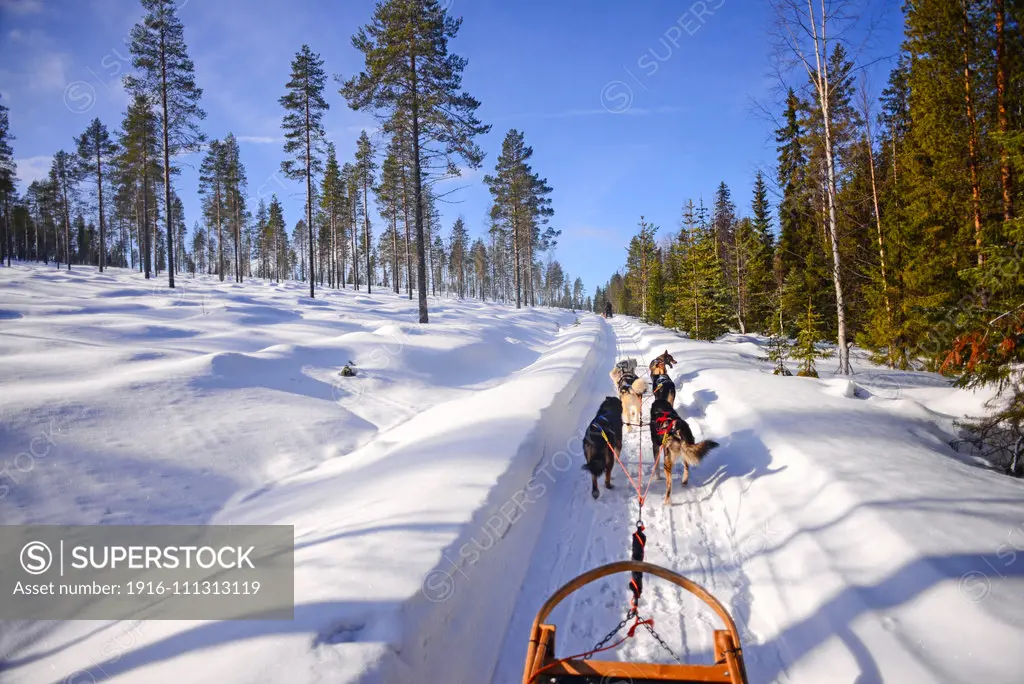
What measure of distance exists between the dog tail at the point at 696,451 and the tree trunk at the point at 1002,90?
1116cm

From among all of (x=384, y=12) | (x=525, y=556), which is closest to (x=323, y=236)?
(x=384, y=12)

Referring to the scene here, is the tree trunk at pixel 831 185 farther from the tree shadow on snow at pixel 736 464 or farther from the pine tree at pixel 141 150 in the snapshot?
the pine tree at pixel 141 150

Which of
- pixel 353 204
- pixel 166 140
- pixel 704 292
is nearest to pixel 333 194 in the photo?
pixel 353 204

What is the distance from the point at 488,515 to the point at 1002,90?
1574cm

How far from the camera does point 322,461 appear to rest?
597 centimetres

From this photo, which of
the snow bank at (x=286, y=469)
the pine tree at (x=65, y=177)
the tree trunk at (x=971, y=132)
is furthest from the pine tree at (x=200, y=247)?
the tree trunk at (x=971, y=132)

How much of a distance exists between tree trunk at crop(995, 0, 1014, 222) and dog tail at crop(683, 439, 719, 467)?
11.2 m

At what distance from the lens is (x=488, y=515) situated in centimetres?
403

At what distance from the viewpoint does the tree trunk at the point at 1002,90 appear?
30.5ft

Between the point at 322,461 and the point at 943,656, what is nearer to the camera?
the point at 943,656

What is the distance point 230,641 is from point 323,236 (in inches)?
2159

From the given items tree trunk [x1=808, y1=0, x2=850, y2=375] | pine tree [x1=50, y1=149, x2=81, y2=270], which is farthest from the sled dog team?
pine tree [x1=50, y1=149, x2=81, y2=270]

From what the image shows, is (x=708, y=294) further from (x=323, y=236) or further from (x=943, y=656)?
(x=323, y=236)

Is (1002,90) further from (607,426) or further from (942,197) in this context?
(607,426)
